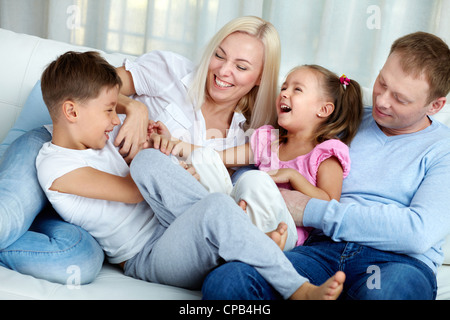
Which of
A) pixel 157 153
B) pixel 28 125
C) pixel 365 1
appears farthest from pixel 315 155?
pixel 365 1

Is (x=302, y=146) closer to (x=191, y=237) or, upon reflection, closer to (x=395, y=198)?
(x=395, y=198)

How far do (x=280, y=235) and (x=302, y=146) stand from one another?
0.50 m

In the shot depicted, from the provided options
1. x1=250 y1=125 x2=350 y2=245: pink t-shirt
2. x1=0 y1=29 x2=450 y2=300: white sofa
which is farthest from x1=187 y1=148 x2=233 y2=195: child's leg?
x1=0 y1=29 x2=450 y2=300: white sofa

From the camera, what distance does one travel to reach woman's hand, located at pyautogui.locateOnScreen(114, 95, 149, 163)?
1499 millimetres

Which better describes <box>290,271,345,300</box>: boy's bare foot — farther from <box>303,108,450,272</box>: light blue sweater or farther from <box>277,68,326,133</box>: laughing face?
<box>277,68,326,133</box>: laughing face

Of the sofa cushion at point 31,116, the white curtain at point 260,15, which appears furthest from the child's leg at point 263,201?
the white curtain at point 260,15

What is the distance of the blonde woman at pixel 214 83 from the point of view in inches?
66.0

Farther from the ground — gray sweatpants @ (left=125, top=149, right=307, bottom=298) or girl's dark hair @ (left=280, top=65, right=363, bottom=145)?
girl's dark hair @ (left=280, top=65, right=363, bottom=145)

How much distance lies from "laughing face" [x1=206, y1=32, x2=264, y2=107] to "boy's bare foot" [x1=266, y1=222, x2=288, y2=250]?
0.65 metres

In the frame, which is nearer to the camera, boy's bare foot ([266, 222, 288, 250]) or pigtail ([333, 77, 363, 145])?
boy's bare foot ([266, 222, 288, 250])

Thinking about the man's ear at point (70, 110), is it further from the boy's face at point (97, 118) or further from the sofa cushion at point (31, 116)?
the sofa cushion at point (31, 116)

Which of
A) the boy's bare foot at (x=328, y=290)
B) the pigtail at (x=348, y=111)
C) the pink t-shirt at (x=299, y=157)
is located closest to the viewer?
the boy's bare foot at (x=328, y=290)
